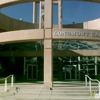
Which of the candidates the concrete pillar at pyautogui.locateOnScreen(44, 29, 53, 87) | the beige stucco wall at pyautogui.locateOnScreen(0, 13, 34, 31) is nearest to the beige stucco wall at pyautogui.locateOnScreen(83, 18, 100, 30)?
the beige stucco wall at pyautogui.locateOnScreen(0, 13, 34, 31)

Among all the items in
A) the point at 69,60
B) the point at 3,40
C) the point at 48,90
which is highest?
the point at 3,40

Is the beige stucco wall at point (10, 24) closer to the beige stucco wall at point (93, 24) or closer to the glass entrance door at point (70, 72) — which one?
the beige stucco wall at point (93, 24)

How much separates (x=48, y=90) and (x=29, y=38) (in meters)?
4.97

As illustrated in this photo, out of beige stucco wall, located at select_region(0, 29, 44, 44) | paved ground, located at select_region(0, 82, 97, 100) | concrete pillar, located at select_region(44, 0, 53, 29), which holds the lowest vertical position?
paved ground, located at select_region(0, 82, 97, 100)

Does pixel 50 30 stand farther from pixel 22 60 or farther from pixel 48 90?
pixel 22 60

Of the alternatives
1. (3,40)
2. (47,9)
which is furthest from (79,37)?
(3,40)

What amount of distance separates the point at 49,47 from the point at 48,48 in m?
0.12

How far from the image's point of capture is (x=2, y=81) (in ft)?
70.0

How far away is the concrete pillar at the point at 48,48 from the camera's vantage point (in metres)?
17.3

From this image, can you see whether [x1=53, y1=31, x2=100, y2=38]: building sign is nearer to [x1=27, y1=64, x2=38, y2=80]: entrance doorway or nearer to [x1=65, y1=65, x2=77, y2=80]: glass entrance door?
[x1=65, y1=65, x2=77, y2=80]: glass entrance door

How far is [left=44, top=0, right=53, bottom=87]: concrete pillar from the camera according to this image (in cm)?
1728

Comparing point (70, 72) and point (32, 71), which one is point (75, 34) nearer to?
point (70, 72)

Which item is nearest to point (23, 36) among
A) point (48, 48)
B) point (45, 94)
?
point (48, 48)

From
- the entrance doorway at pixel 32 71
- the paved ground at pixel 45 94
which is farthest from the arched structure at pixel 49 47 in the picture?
the paved ground at pixel 45 94
